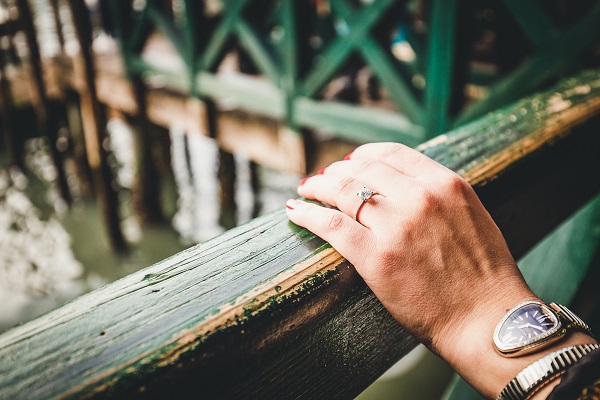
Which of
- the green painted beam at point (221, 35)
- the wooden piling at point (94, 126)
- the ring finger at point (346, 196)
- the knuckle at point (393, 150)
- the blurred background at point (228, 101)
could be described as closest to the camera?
the ring finger at point (346, 196)

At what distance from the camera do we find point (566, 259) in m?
1.51

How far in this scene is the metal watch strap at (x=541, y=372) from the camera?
57cm

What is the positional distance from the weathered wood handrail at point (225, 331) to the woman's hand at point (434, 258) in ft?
0.13

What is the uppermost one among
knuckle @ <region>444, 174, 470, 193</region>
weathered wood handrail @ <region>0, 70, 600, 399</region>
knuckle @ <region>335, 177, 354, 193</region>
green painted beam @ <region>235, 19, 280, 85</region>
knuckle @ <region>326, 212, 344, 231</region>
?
knuckle @ <region>444, 174, 470, 193</region>

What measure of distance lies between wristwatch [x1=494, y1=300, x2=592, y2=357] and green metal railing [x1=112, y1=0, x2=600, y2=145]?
6.23 ft

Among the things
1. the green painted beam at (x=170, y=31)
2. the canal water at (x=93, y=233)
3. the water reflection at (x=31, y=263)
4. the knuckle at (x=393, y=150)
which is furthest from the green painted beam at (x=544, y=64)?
the water reflection at (x=31, y=263)

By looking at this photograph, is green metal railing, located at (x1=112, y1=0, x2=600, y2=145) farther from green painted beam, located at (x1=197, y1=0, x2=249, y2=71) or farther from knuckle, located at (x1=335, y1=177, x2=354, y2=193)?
knuckle, located at (x1=335, y1=177, x2=354, y2=193)

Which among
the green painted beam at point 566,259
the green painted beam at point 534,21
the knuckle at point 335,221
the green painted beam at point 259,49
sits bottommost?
the green painted beam at point 566,259

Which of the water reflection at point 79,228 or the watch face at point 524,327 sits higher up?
the watch face at point 524,327

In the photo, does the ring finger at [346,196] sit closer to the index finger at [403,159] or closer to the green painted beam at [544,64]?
the index finger at [403,159]

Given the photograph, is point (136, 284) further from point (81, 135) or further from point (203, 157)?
point (203, 157)

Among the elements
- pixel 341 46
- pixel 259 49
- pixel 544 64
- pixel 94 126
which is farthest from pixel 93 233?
pixel 544 64

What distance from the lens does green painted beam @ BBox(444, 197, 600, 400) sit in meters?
1.45

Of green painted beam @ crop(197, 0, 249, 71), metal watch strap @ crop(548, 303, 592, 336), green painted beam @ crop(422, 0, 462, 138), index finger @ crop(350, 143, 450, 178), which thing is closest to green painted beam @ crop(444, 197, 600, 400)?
metal watch strap @ crop(548, 303, 592, 336)
